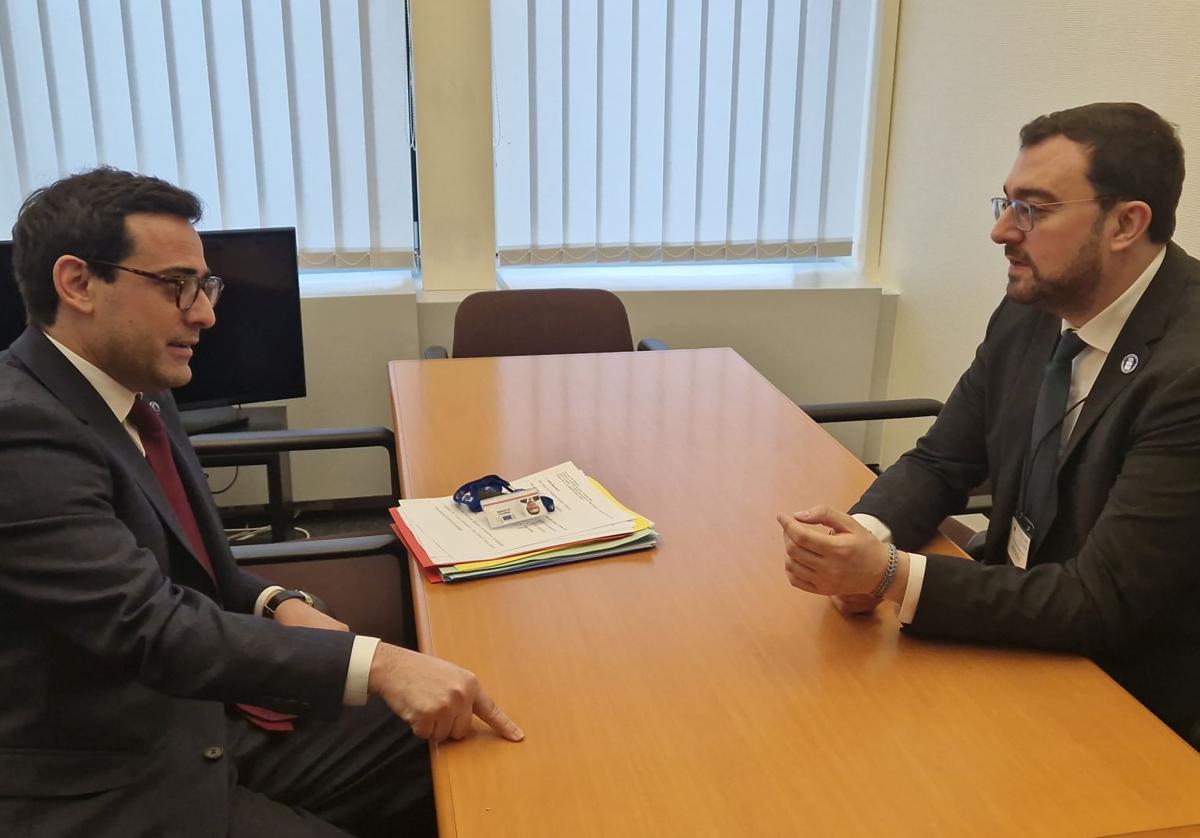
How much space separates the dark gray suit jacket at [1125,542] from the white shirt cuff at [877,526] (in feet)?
0.05

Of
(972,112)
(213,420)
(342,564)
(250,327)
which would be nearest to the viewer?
(342,564)

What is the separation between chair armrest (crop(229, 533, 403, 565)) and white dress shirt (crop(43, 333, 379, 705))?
0.27 metres

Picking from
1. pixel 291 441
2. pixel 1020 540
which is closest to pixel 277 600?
pixel 291 441

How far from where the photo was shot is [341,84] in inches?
130

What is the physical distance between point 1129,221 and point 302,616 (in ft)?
4.77

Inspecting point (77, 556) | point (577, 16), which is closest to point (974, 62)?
point (577, 16)

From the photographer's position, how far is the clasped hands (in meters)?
1.38

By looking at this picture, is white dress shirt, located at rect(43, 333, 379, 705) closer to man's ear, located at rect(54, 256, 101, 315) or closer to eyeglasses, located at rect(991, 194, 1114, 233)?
man's ear, located at rect(54, 256, 101, 315)

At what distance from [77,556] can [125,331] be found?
0.35m

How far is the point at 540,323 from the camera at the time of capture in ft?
9.73

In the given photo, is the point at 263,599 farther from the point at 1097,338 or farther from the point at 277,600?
the point at 1097,338

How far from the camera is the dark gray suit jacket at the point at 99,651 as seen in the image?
122 cm

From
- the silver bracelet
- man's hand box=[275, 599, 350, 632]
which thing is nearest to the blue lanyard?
man's hand box=[275, 599, 350, 632]

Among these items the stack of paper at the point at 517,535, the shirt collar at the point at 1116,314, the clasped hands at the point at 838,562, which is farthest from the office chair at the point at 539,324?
the clasped hands at the point at 838,562
